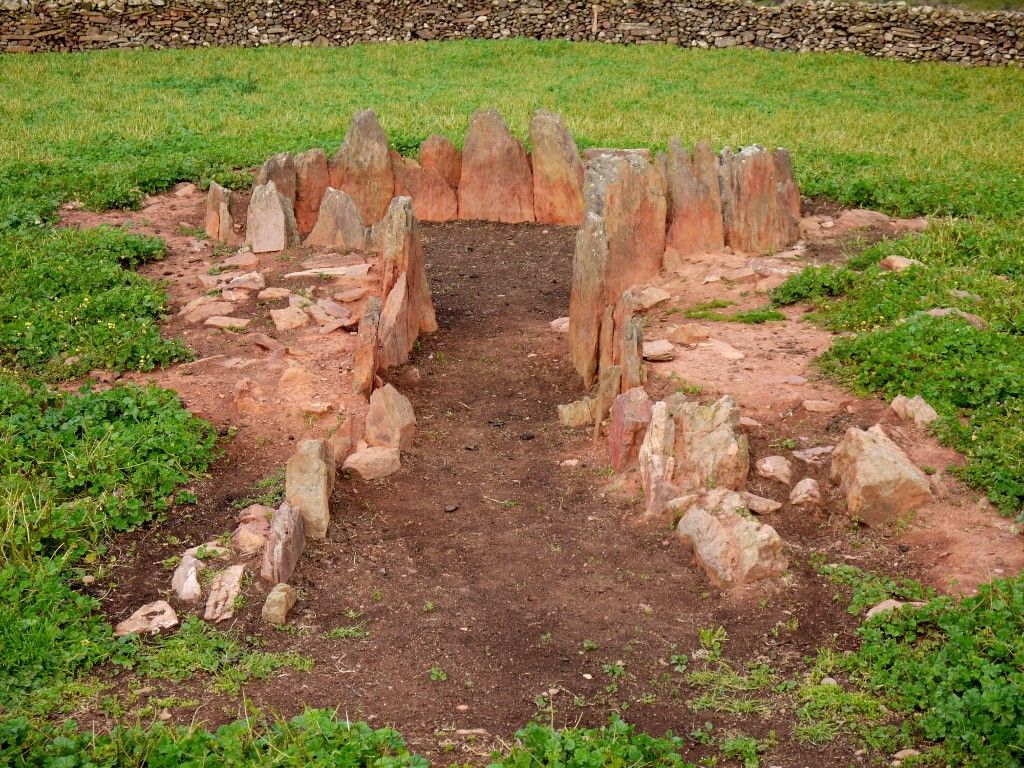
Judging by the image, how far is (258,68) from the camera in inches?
836

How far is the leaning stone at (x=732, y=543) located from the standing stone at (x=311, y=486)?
83.0 inches

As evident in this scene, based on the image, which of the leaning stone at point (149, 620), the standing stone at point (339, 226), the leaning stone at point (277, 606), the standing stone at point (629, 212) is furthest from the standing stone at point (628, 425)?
the standing stone at point (339, 226)

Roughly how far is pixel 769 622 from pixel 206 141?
36.1 feet

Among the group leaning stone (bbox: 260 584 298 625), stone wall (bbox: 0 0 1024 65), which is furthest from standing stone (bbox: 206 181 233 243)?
stone wall (bbox: 0 0 1024 65)

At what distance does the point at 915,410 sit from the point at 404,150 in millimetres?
8671

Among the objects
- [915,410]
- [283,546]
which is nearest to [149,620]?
[283,546]

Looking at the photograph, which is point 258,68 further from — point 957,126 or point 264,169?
point 957,126

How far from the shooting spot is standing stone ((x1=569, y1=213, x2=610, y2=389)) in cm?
902

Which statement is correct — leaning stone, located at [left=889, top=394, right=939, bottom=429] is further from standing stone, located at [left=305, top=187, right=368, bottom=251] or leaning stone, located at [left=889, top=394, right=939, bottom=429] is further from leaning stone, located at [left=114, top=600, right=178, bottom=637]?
standing stone, located at [left=305, top=187, right=368, bottom=251]

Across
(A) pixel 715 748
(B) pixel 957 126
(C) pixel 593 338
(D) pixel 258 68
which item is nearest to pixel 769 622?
(A) pixel 715 748

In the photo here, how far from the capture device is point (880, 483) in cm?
652

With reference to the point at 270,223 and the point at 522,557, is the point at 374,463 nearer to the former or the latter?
the point at 522,557

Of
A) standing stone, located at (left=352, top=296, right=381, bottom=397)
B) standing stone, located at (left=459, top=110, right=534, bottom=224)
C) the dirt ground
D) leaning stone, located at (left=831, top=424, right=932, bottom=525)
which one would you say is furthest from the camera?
standing stone, located at (left=459, top=110, right=534, bottom=224)

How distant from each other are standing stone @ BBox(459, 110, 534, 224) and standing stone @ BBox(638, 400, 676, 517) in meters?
6.16
